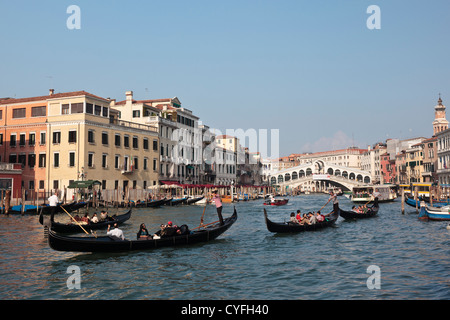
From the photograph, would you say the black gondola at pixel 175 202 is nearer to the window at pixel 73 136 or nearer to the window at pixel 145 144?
the window at pixel 145 144

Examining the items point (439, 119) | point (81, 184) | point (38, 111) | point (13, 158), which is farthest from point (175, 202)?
point (439, 119)

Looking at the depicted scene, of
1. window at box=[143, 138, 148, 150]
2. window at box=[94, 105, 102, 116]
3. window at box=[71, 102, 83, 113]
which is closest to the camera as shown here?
window at box=[71, 102, 83, 113]

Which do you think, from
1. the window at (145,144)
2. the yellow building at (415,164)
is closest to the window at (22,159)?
the window at (145,144)

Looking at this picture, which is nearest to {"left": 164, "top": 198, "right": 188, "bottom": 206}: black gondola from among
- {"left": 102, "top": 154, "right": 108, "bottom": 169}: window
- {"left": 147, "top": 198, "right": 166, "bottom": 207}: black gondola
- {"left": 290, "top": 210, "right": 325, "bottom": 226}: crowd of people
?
{"left": 147, "top": 198, "right": 166, "bottom": 207}: black gondola

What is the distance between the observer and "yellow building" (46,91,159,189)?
97.0 feet

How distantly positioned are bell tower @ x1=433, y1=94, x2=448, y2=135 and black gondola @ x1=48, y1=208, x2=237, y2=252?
54527 millimetres

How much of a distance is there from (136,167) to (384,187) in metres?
26.1

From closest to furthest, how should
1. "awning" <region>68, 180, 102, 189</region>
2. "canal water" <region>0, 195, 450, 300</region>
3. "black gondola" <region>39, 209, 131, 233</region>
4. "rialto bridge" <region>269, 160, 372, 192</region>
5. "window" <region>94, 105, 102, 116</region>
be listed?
"canal water" <region>0, 195, 450, 300</region> → "black gondola" <region>39, 209, 131, 233</region> → "awning" <region>68, 180, 102, 189</region> → "window" <region>94, 105, 102, 116</region> → "rialto bridge" <region>269, 160, 372, 192</region>

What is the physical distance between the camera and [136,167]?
35000mm

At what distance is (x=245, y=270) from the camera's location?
9938 millimetres

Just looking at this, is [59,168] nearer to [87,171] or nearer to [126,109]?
[87,171]

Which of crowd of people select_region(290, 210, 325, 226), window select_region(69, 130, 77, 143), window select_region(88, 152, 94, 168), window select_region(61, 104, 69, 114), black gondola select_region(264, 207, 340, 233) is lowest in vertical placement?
black gondola select_region(264, 207, 340, 233)

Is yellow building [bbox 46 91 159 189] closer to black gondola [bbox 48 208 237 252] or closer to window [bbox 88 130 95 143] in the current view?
window [bbox 88 130 95 143]
